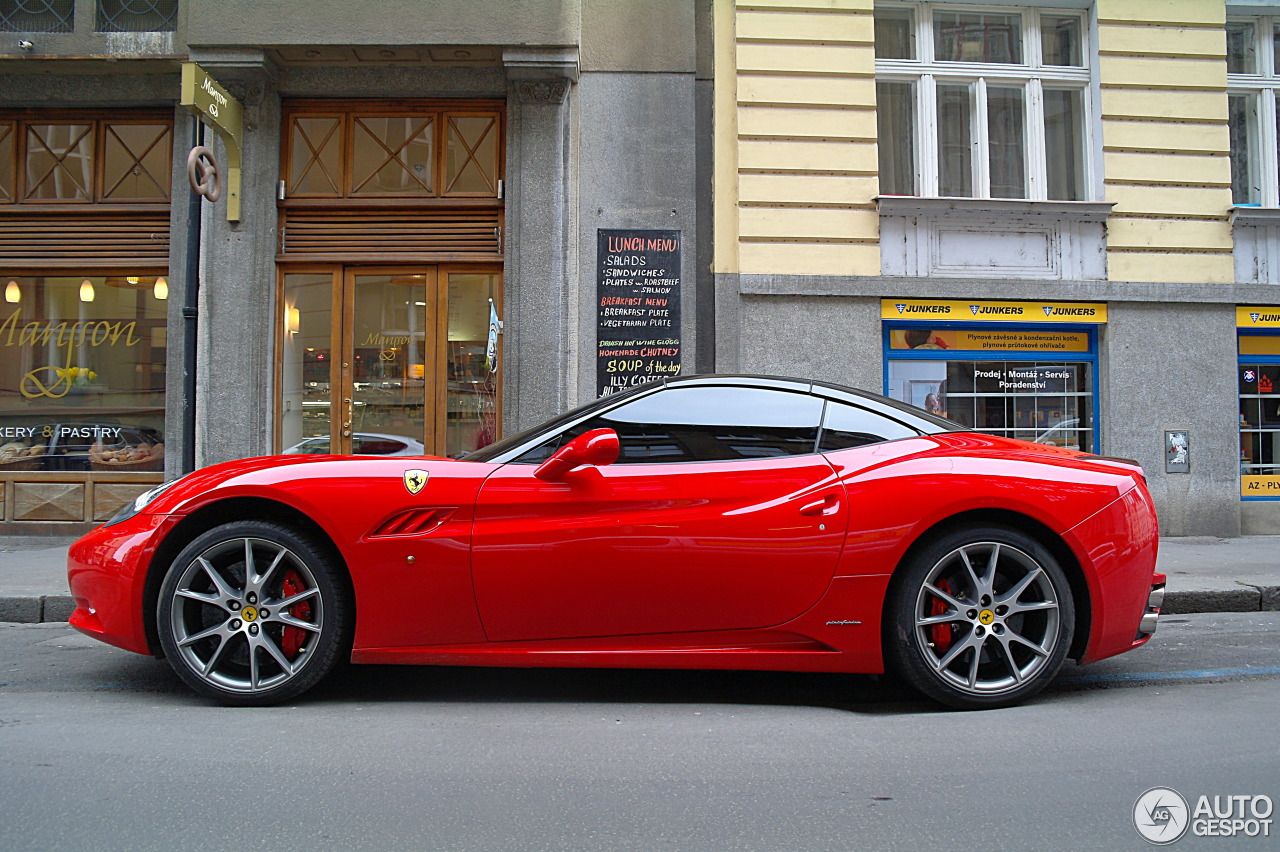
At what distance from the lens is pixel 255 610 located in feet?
11.1

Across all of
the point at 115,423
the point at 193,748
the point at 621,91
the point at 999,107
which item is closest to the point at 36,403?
the point at 115,423

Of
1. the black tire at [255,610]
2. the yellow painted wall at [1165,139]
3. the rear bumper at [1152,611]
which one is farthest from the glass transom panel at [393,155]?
the rear bumper at [1152,611]

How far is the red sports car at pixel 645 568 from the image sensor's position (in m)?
3.33

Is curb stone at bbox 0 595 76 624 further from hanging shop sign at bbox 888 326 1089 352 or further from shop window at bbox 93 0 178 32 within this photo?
hanging shop sign at bbox 888 326 1089 352

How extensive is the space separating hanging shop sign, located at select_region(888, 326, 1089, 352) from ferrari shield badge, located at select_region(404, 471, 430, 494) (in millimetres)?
6617

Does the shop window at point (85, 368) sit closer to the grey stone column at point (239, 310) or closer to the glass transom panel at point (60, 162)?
the grey stone column at point (239, 310)

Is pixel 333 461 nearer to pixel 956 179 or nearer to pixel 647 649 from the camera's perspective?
pixel 647 649

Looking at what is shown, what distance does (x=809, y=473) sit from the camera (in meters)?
3.43

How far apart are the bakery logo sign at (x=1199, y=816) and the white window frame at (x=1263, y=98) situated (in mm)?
9142

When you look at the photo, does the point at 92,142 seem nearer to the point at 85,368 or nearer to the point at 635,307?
the point at 85,368

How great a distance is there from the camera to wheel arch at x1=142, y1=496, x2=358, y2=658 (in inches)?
136

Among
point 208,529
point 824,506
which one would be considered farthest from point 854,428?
point 208,529

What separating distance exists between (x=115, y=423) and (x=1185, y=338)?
11230 millimetres

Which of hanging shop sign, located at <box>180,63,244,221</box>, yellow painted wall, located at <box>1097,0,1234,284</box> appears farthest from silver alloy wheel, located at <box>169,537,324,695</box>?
yellow painted wall, located at <box>1097,0,1234,284</box>
